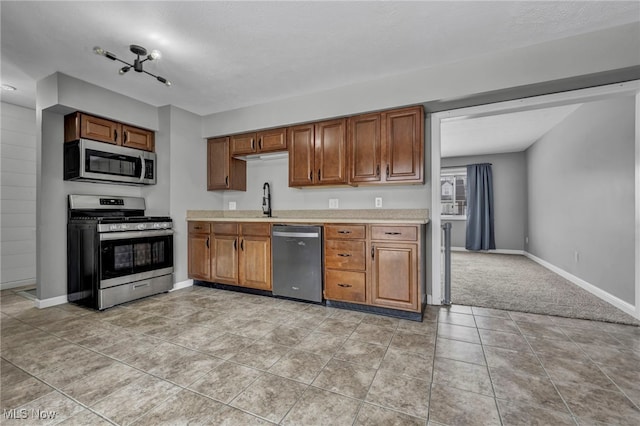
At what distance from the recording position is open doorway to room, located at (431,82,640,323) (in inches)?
116

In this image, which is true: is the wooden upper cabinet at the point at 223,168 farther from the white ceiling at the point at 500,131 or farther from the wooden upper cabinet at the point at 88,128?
the white ceiling at the point at 500,131

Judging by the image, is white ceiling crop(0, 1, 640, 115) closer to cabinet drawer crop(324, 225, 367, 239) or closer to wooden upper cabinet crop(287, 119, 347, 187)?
wooden upper cabinet crop(287, 119, 347, 187)

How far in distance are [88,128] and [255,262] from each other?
95.5 inches

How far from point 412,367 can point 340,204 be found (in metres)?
2.18

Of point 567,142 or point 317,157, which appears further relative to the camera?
point 567,142

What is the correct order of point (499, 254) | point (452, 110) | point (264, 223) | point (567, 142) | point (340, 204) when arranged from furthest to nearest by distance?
point (499, 254) → point (567, 142) → point (340, 204) → point (264, 223) → point (452, 110)

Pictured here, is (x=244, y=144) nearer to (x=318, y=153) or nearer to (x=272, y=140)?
(x=272, y=140)

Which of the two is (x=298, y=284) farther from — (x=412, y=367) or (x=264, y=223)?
(x=412, y=367)

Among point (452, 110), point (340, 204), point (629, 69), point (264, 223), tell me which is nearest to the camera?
point (629, 69)

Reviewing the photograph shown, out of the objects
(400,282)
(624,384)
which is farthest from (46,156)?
(624,384)

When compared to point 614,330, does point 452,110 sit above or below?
above

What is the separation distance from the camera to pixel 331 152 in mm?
3438

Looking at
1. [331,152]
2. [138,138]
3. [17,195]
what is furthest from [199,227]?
[17,195]

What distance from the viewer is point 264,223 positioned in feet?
11.4
